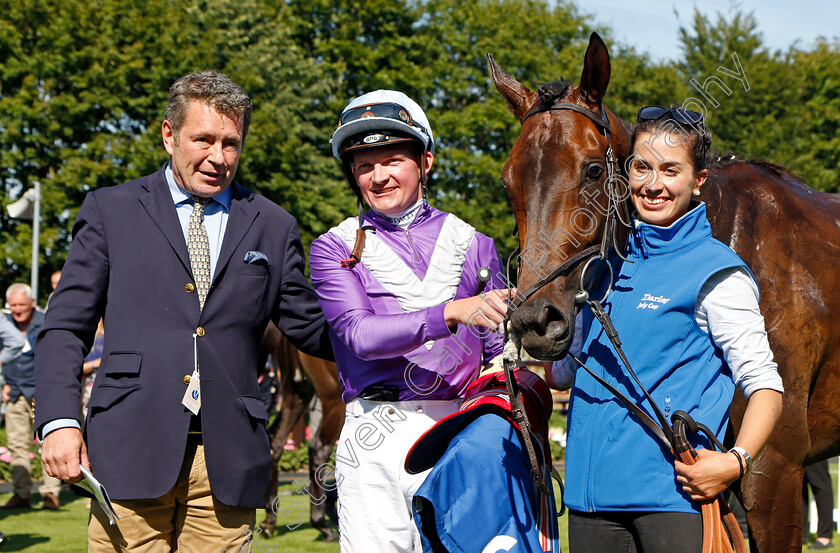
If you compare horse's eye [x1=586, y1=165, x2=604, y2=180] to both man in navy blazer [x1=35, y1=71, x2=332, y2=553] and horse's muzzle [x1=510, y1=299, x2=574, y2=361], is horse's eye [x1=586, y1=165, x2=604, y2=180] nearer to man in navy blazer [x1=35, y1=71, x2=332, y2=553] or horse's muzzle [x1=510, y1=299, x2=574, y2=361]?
horse's muzzle [x1=510, y1=299, x2=574, y2=361]

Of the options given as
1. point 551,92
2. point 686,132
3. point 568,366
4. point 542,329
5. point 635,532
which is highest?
point 551,92

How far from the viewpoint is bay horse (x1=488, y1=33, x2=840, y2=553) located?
234 centimetres

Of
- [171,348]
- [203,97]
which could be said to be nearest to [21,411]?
[171,348]

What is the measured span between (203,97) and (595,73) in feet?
4.46

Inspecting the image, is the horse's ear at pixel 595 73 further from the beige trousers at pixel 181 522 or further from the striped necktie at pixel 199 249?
the beige trousers at pixel 181 522

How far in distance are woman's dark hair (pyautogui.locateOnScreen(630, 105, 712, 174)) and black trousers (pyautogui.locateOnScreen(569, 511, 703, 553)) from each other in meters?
1.02

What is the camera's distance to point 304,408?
9.15 m

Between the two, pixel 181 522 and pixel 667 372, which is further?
pixel 181 522

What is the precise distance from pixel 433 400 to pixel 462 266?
46cm

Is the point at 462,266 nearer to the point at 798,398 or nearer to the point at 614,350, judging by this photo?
the point at 614,350

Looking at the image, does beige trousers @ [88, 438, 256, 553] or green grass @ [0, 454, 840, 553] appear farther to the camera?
green grass @ [0, 454, 840, 553]

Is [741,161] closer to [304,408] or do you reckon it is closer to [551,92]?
[551,92]

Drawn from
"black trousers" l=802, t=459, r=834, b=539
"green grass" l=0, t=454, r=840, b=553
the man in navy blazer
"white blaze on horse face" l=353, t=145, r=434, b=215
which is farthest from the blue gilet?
"black trousers" l=802, t=459, r=834, b=539

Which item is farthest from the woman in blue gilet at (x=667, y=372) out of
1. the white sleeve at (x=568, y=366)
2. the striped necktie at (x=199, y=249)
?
the striped necktie at (x=199, y=249)
